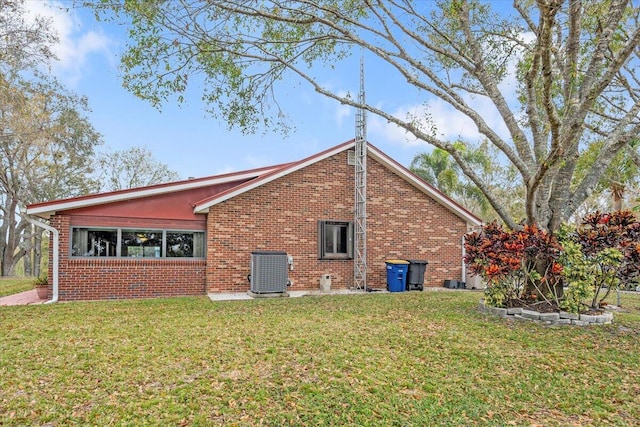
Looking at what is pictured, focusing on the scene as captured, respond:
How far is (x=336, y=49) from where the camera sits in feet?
33.4

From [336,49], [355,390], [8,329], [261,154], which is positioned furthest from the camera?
[261,154]

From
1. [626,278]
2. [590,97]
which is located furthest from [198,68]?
[626,278]

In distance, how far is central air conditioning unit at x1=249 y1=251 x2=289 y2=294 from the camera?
10.3 m

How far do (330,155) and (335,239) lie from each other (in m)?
2.65

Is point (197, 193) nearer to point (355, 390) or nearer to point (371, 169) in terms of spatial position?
point (371, 169)

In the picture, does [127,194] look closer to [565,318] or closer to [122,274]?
[122,274]

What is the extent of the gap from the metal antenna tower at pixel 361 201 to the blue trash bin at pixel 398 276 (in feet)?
2.67

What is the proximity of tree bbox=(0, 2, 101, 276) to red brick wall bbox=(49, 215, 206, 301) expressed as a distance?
7333mm

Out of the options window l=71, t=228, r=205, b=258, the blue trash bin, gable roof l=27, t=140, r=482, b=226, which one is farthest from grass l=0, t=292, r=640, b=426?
the blue trash bin

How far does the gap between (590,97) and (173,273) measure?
9945 millimetres

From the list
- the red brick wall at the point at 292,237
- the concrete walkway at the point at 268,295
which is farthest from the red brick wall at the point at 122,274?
the concrete walkway at the point at 268,295

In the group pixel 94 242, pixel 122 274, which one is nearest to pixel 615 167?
pixel 122 274

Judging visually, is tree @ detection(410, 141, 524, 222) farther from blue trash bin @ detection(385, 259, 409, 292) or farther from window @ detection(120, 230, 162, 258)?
window @ detection(120, 230, 162, 258)

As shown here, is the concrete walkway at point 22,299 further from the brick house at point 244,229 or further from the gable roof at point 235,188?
the gable roof at point 235,188
